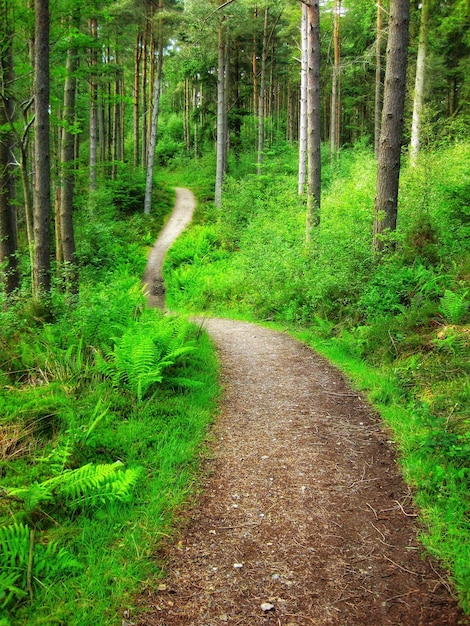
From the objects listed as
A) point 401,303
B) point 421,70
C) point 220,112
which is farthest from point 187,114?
point 401,303

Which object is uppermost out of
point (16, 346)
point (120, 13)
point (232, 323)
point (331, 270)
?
point (120, 13)

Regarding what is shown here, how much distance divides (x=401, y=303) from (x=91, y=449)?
17.5 feet

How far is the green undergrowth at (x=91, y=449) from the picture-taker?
9.20 ft

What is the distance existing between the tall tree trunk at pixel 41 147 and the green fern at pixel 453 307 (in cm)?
604

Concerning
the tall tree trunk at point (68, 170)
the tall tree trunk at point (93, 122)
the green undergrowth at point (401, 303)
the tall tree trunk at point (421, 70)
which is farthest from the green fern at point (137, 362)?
the tall tree trunk at point (421, 70)

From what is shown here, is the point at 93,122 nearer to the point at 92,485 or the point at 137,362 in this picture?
the point at 137,362

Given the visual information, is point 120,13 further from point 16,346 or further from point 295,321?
point 16,346

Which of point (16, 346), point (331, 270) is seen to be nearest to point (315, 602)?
point (16, 346)

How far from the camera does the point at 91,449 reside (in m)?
4.14

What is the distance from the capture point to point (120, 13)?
20.2 m

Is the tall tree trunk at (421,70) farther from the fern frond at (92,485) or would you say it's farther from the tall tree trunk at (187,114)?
the tall tree trunk at (187,114)

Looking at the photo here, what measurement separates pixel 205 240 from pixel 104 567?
16838 mm

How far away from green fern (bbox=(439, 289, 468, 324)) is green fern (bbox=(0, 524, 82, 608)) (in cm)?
513

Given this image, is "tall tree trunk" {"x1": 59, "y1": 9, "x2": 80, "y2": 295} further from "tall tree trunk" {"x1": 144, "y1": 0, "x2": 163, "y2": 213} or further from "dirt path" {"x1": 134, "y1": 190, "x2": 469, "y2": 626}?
"tall tree trunk" {"x1": 144, "y1": 0, "x2": 163, "y2": 213}
